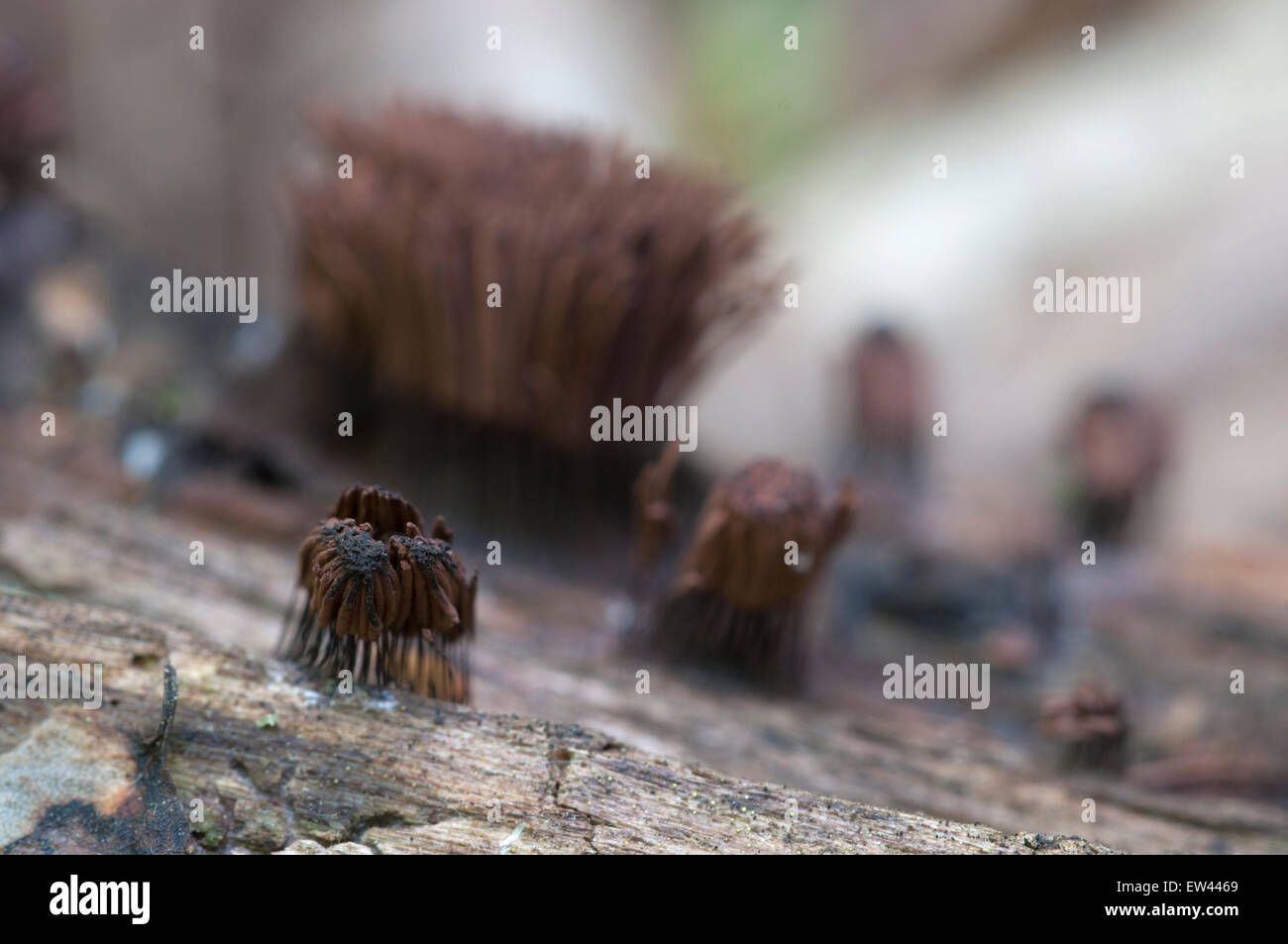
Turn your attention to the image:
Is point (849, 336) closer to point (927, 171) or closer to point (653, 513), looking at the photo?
point (927, 171)

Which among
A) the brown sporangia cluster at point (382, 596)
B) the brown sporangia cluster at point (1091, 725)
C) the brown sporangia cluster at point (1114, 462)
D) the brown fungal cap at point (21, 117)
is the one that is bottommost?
the brown sporangia cluster at point (1091, 725)

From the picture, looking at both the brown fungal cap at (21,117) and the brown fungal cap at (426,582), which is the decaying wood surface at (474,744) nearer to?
the brown fungal cap at (426,582)

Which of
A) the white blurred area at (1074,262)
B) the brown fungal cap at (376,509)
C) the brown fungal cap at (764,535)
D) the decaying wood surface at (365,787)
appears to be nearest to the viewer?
the decaying wood surface at (365,787)

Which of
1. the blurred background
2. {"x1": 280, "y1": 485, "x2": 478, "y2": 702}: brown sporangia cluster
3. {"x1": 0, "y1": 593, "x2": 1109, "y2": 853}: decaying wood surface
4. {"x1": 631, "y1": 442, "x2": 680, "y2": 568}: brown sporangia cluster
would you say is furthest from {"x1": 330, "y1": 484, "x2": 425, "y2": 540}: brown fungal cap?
{"x1": 631, "y1": 442, "x2": 680, "y2": 568}: brown sporangia cluster

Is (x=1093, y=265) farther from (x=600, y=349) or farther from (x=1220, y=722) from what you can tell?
(x=600, y=349)

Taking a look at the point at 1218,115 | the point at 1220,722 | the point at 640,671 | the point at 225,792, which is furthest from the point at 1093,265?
the point at 225,792

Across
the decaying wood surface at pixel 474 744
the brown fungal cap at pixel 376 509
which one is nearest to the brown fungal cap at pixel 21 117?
the decaying wood surface at pixel 474 744

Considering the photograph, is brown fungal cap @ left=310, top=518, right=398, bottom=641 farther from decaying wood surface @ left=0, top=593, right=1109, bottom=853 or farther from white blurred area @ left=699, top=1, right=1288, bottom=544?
white blurred area @ left=699, top=1, right=1288, bottom=544
